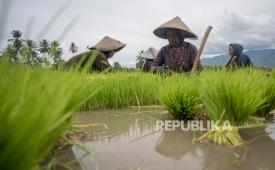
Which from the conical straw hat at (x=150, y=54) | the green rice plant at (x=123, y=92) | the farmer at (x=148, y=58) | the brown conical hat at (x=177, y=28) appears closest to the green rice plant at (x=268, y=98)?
the green rice plant at (x=123, y=92)

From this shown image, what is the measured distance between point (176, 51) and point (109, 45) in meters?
1.37

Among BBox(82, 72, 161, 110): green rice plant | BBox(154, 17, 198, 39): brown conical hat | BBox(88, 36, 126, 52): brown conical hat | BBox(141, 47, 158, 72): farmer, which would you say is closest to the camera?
BBox(82, 72, 161, 110): green rice plant

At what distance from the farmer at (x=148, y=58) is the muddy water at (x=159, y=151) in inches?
243

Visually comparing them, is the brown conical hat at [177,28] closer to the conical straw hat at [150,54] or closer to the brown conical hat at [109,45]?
the brown conical hat at [109,45]

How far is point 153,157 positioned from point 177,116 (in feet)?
3.10

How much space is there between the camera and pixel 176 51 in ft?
15.5

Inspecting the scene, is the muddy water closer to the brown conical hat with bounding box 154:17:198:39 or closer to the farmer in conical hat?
the farmer in conical hat

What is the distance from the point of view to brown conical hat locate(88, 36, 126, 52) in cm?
535

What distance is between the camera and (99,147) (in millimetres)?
1440

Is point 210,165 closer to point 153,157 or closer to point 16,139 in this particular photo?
point 153,157

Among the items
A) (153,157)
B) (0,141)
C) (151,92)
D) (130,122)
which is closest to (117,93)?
(151,92)

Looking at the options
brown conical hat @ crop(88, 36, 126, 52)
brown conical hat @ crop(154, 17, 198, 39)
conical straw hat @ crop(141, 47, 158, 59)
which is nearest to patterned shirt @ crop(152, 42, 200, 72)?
brown conical hat @ crop(154, 17, 198, 39)

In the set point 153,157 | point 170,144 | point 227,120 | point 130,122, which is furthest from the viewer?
point 130,122

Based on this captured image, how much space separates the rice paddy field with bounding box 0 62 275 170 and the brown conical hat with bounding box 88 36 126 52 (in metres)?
2.95
